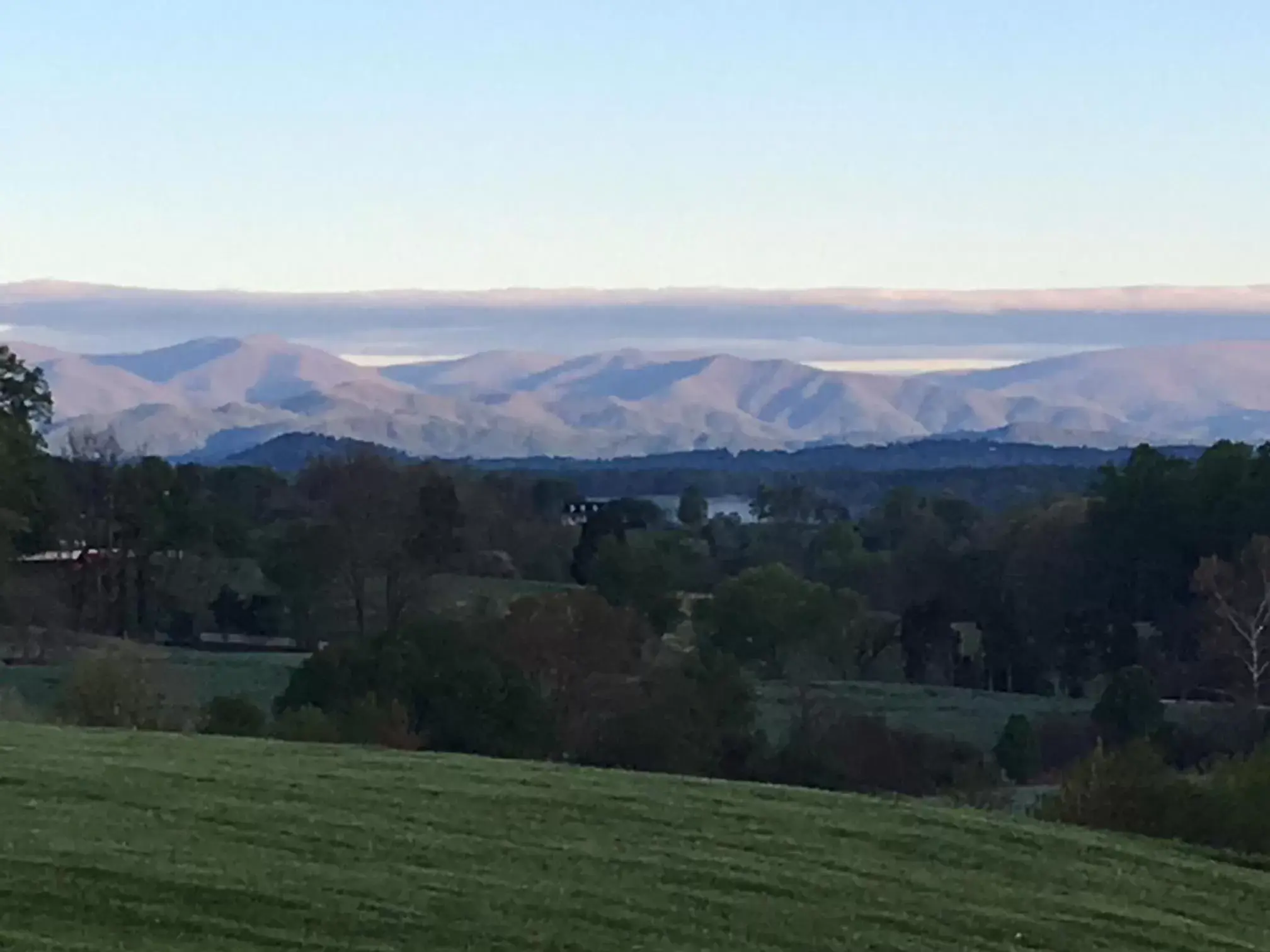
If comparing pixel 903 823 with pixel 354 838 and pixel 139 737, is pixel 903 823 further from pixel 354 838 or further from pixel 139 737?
pixel 139 737

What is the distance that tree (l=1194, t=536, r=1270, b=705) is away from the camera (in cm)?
5453

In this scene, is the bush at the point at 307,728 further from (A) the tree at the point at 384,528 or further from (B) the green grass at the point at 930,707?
(A) the tree at the point at 384,528

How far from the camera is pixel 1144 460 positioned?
74.3 metres

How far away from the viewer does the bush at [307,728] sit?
29484 millimetres

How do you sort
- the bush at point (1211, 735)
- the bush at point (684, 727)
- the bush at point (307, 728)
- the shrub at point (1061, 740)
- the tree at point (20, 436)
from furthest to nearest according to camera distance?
the tree at point (20, 436) < the shrub at point (1061, 740) < the bush at point (1211, 735) < the bush at point (684, 727) < the bush at point (307, 728)

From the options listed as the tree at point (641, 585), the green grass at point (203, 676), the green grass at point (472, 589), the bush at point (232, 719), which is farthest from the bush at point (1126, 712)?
the bush at point (232, 719)

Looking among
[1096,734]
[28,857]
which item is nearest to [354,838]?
[28,857]

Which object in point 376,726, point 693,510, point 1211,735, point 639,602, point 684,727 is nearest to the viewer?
point 376,726

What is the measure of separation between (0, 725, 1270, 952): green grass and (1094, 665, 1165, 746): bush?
31193mm

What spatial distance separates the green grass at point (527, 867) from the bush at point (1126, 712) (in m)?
31.2

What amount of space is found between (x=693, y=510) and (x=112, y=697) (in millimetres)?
88984

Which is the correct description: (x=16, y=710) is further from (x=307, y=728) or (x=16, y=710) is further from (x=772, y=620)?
(x=772, y=620)

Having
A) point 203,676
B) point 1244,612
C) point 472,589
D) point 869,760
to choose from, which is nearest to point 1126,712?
point 1244,612

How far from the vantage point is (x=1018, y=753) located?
43.3m
